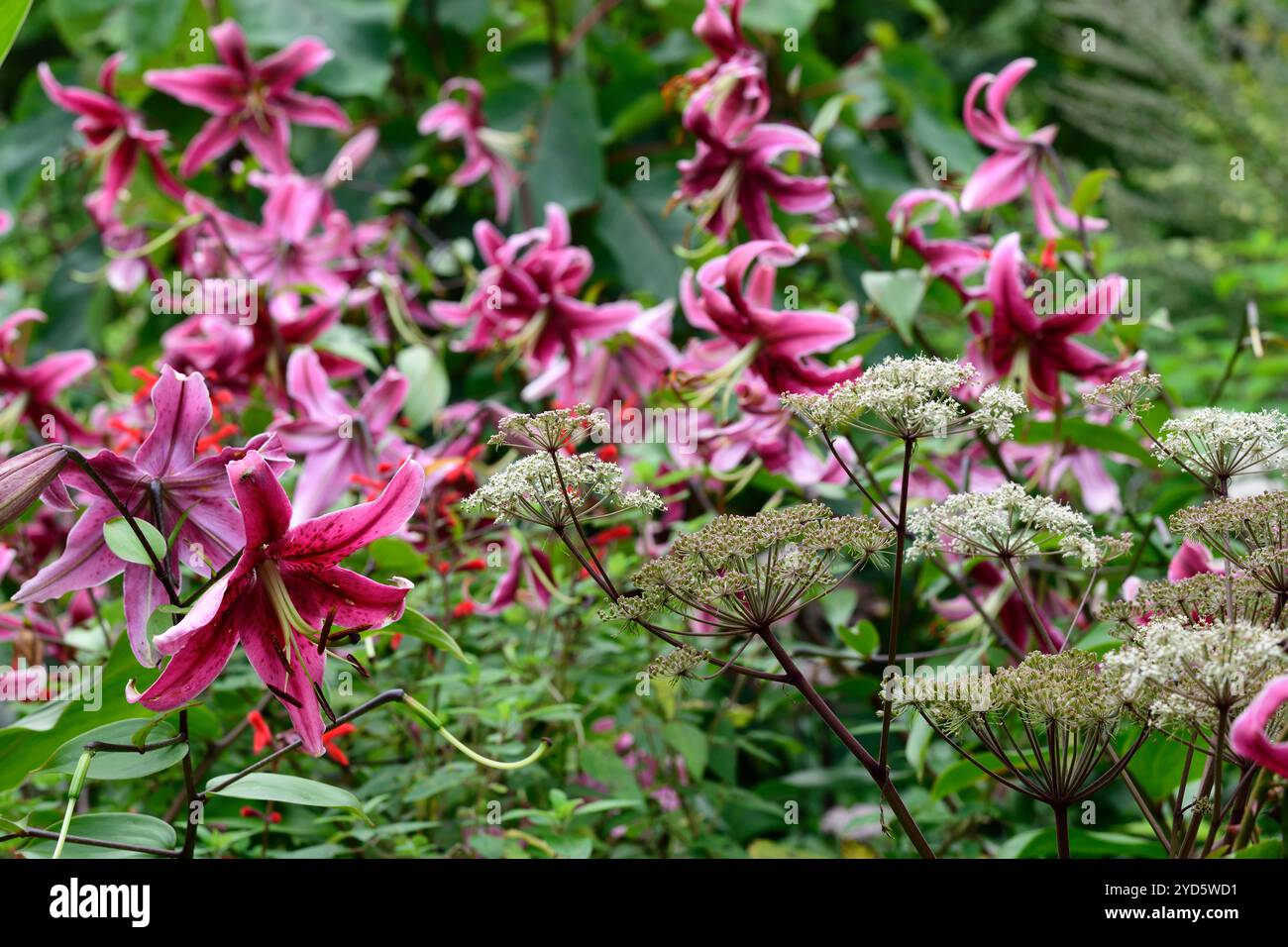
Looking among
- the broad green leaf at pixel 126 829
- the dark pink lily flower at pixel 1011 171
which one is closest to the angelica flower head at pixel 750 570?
the broad green leaf at pixel 126 829

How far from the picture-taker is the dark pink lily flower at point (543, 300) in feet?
3.38

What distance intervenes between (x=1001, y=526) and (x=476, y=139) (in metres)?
1.13

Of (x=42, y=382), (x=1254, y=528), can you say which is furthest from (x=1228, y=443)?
(x=42, y=382)

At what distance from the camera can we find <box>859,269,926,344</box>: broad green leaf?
2.66 ft

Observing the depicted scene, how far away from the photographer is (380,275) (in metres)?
1.21

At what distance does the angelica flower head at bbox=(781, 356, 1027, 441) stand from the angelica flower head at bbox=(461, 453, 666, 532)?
80 mm

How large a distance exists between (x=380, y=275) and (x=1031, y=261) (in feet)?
2.10

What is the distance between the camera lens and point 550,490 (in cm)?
48

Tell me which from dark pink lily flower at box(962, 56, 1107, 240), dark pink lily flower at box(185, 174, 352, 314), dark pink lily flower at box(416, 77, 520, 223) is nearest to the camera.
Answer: dark pink lily flower at box(962, 56, 1107, 240)

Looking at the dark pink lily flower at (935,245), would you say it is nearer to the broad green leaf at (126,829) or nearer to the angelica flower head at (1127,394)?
the angelica flower head at (1127,394)

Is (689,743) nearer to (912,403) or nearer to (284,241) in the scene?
(912,403)

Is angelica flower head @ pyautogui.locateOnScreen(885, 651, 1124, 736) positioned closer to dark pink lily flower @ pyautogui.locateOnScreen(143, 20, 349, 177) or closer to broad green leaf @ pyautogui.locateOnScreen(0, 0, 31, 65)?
broad green leaf @ pyautogui.locateOnScreen(0, 0, 31, 65)

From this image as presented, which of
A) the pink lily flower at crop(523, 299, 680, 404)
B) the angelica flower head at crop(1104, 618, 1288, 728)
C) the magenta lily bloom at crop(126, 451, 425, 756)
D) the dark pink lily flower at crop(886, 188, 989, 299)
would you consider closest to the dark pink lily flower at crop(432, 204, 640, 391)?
the pink lily flower at crop(523, 299, 680, 404)
